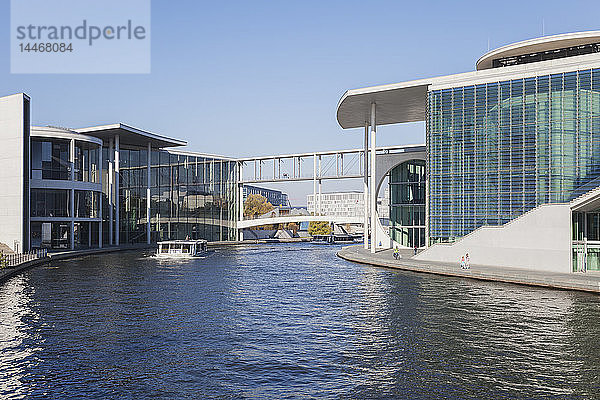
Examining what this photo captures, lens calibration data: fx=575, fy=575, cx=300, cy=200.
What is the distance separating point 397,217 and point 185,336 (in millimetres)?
56525

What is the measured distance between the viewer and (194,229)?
102875mm

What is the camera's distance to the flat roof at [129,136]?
81.9 m

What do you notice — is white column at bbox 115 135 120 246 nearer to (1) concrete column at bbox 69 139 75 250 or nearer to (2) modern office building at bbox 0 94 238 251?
(2) modern office building at bbox 0 94 238 251

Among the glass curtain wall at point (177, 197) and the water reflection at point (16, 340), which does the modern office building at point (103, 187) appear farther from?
the water reflection at point (16, 340)

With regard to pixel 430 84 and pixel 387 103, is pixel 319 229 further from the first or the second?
pixel 430 84

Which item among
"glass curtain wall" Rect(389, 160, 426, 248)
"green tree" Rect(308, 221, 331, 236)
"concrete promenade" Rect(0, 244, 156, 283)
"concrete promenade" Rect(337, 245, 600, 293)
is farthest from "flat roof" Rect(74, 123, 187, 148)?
"green tree" Rect(308, 221, 331, 236)

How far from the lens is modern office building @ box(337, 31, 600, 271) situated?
148ft

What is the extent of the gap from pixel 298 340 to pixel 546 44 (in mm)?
43177

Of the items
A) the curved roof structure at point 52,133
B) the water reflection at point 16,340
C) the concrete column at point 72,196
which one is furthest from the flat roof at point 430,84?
the water reflection at point 16,340

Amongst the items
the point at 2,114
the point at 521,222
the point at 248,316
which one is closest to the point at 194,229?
the point at 2,114

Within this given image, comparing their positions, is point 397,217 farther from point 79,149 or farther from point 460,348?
point 460,348

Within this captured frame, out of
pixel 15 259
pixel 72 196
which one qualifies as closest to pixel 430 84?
pixel 15 259

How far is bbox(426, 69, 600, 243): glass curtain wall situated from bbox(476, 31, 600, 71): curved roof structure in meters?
6.92

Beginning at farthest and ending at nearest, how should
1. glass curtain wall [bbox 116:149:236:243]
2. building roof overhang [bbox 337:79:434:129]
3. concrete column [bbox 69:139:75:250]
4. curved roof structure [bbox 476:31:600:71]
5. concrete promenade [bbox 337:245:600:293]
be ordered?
glass curtain wall [bbox 116:149:236:243] → concrete column [bbox 69:139:75:250] → building roof overhang [bbox 337:79:434:129] → curved roof structure [bbox 476:31:600:71] → concrete promenade [bbox 337:245:600:293]
